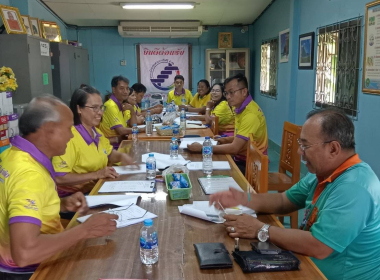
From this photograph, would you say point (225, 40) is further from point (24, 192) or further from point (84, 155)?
point (24, 192)

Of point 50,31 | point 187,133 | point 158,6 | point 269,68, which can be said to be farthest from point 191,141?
point 269,68

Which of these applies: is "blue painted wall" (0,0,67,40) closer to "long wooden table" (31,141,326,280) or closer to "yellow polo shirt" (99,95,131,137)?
"yellow polo shirt" (99,95,131,137)

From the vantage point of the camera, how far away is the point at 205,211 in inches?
65.1

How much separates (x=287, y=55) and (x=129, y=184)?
14.2ft

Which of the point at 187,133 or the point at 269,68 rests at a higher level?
the point at 269,68

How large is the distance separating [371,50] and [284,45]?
2.85 meters

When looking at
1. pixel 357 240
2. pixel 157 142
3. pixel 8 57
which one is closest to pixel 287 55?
pixel 157 142

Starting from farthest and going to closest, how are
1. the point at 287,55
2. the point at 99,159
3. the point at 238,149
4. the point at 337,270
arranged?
1. the point at 287,55
2. the point at 238,149
3. the point at 99,159
4. the point at 337,270

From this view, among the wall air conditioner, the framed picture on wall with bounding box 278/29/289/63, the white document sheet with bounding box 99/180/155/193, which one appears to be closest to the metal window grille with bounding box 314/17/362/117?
the framed picture on wall with bounding box 278/29/289/63

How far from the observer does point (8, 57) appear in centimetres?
412

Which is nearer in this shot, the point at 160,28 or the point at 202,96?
the point at 202,96

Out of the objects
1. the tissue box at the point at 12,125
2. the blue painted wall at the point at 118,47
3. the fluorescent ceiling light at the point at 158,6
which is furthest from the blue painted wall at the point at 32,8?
the tissue box at the point at 12,125

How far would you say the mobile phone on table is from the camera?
4.10ft

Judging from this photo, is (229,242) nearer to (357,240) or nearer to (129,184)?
(357,240)
